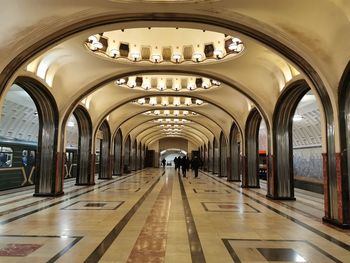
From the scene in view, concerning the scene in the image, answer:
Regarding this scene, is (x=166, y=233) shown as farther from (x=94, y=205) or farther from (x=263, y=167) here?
(x=263, y=167)

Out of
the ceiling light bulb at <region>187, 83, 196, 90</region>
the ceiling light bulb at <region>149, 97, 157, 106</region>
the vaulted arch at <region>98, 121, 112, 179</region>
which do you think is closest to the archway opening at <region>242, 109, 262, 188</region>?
the ceiling light bulb at <region>187, 83, 196, 90</region>

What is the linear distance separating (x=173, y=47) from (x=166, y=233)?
707cm

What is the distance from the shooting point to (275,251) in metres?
4.58

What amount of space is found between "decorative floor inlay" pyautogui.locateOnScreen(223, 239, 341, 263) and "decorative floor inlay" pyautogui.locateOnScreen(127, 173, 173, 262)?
1.00m

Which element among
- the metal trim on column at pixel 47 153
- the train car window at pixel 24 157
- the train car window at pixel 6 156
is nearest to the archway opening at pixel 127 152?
the train car window at pixel 24 157

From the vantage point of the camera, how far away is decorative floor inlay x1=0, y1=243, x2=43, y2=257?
4.29m

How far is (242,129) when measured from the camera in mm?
15398

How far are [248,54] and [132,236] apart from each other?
647cm

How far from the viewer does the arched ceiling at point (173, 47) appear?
6.09m

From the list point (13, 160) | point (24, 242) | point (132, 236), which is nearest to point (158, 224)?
point (132, 236)

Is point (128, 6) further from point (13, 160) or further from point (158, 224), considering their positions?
point (13, 160)

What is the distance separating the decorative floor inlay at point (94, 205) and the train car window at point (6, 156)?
4.43 metres

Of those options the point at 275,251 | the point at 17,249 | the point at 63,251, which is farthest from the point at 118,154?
the point at 275,251

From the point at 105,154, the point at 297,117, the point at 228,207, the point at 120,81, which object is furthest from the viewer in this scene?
the point at 105,154
